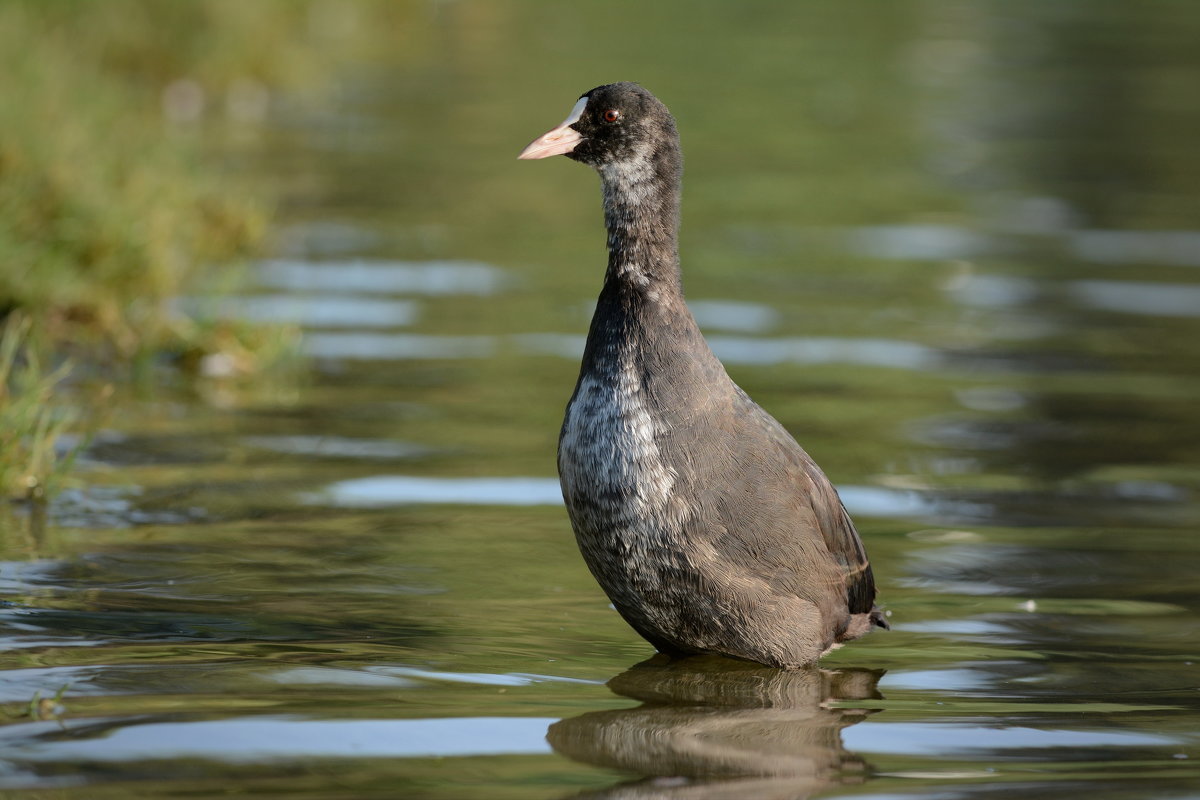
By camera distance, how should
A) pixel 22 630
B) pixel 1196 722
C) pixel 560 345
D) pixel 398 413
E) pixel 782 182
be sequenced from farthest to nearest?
pixel 782 182, pixel 560 345, pixel 398 413, pixel 22 630, pixel 1196 722

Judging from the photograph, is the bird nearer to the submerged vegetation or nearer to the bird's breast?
the bird's breast

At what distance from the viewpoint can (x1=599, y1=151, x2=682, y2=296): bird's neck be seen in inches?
230

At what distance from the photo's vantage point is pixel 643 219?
5.91 metres

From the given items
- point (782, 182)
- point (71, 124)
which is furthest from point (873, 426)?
point (782, 182)

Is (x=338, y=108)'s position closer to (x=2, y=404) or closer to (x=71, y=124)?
(x=71, y=124)

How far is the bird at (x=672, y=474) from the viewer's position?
5.45m

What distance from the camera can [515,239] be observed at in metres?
13.4

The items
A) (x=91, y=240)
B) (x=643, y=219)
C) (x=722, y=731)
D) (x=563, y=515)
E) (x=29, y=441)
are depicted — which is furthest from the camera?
(x=91, y=240)

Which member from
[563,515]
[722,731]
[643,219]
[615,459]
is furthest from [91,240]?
[722,731]

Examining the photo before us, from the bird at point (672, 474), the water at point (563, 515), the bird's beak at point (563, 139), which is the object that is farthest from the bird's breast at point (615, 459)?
the bird's beak at point (563, 139)

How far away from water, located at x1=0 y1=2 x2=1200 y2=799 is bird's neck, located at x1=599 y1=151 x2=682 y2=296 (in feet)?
4.23

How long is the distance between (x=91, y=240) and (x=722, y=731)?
19.7 ft

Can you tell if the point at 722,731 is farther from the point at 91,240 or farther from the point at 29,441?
the point at 91,240

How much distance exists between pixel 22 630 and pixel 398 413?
3469 millimetres
